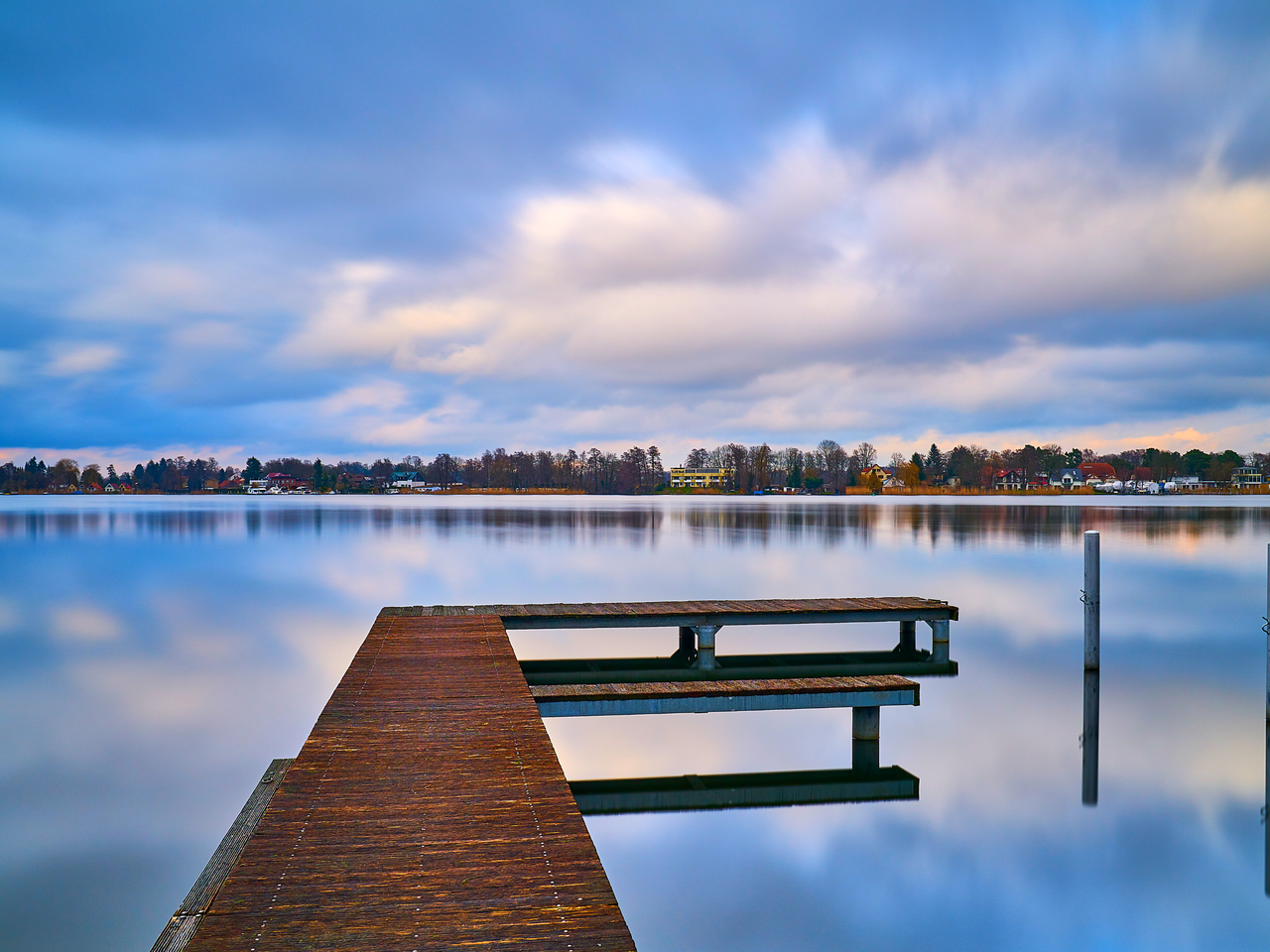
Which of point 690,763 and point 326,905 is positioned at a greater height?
point 326,905

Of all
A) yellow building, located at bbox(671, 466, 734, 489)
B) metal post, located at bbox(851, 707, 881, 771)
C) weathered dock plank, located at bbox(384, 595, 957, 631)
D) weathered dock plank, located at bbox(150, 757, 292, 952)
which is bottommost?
metal post, located at bbox(851, 707, 881, 771)

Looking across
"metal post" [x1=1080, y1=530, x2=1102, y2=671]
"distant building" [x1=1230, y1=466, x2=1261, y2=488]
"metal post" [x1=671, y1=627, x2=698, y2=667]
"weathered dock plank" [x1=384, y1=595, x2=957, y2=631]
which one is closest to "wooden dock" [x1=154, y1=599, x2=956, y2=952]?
"weathered dock plank" [x1=384, y1=595, x2=957, y2=631]

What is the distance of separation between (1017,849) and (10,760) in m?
10.1

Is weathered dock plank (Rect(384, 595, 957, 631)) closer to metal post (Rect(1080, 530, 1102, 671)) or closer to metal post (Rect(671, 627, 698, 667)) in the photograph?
metal post (Rect(671, 627, 698, 667))

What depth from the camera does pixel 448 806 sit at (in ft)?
15.1

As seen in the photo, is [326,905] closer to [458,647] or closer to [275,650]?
[458,647]

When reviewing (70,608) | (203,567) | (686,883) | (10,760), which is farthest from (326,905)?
(203,567)

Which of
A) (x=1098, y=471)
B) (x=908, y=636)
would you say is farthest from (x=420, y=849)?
(x=1098, y=471)

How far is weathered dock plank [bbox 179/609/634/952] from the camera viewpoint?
328 centimetres

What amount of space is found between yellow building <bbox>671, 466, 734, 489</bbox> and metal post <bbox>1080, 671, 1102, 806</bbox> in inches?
5747

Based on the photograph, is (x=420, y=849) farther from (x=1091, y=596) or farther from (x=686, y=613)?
(x=1091, y=596)

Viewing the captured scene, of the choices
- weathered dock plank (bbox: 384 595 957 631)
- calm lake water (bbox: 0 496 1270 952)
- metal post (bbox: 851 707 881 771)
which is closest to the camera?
calm lake water (bbox: 0 496 1270 952)

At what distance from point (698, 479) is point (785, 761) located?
6119 inches

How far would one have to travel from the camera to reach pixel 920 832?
7.50 metres
